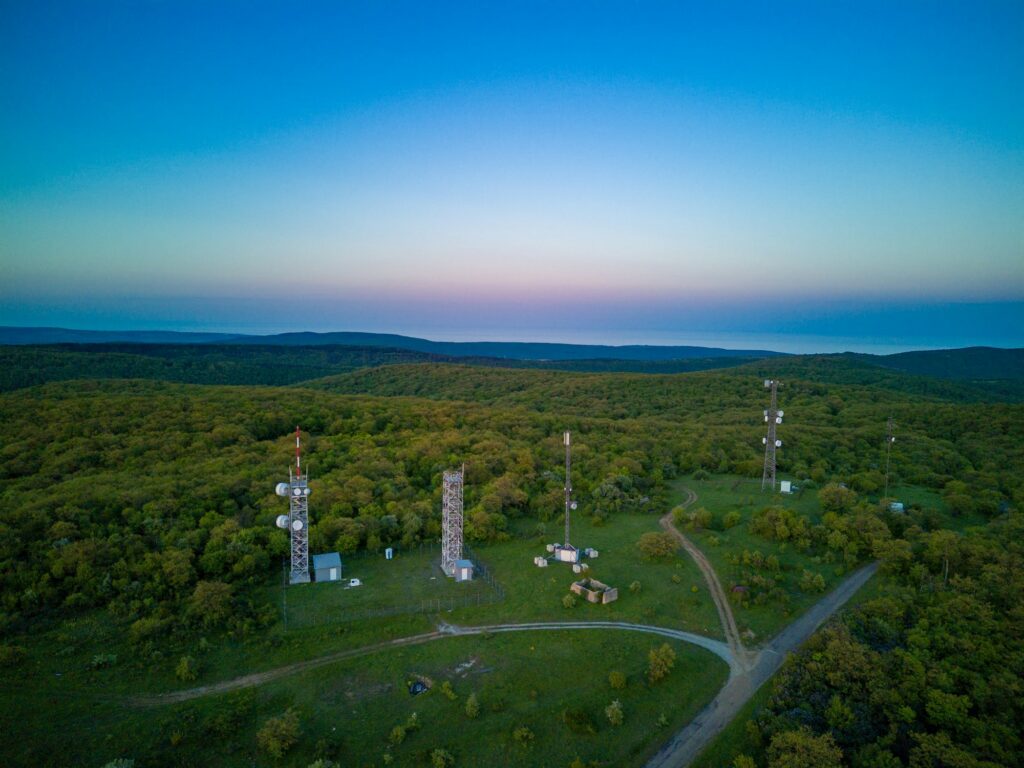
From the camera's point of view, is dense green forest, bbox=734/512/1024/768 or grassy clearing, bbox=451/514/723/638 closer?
dense green forest, bbox=734/512/1024/768

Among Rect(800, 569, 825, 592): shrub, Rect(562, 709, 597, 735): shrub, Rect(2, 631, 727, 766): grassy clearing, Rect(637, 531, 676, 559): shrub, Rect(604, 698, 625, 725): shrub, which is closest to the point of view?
Rect(2, 631, 727, 766): grassy clearing

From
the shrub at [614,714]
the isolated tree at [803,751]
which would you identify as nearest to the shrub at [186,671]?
the shrub at [614,714]

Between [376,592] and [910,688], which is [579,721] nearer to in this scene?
[910,688]

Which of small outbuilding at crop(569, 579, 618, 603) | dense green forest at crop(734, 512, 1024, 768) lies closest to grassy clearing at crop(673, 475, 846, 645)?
dense green forest at crop(734, 512, 1024, 768)

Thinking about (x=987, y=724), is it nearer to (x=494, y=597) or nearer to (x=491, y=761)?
(x=491, y=761)

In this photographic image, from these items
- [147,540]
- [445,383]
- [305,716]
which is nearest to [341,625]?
[305,716]

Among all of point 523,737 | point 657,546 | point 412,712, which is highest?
point 657,546

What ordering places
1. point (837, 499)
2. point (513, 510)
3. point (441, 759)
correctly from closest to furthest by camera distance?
point (441, 759)
point (837, 499)
point (513, 510)

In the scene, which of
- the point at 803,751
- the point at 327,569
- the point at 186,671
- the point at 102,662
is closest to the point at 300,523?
the point at 327,569

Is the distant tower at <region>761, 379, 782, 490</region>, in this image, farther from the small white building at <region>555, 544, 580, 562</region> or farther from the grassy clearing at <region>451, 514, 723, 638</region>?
the small white building at <region>555, 544, 580, 562</region>
